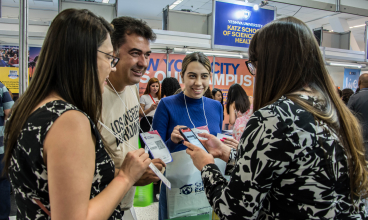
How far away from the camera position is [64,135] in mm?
644

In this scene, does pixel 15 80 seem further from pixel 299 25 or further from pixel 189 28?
pixel 299 25

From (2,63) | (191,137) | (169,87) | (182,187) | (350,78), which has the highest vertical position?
(350,78)

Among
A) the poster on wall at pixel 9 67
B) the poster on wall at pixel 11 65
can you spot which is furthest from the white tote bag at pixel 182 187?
the poster on wall at pixel 9 67

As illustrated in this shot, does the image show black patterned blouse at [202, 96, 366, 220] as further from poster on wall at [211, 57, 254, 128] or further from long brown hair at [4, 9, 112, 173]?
poster on wall at [211, 57, 254, 128]

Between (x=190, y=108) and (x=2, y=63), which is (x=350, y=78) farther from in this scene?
(x=2, y=63)

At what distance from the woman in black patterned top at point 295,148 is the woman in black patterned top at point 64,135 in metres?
0.42

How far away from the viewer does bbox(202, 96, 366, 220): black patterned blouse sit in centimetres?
70

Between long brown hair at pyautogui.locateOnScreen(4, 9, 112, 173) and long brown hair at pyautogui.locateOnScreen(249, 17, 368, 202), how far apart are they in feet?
1.98

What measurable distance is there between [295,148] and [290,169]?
0.23ft

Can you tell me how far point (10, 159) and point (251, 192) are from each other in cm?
78

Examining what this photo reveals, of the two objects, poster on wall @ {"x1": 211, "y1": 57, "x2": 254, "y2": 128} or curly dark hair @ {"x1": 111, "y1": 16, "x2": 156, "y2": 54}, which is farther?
poster on wall @ {"x1": 211, "y1": 57, "x2": 254, "y2": 128}

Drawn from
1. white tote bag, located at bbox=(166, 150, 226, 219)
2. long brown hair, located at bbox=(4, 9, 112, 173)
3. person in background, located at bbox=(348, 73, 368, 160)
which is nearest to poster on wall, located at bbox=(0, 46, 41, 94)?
white tote bag, located at bbox=(166, 150, 226, 219)

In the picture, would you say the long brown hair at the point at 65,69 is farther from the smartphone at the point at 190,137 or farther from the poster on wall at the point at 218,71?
the poster on wall at the point at 218,71

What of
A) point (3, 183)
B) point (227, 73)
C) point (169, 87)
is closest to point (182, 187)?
point (3, 183)
